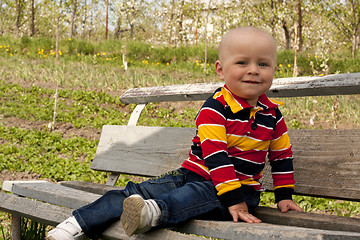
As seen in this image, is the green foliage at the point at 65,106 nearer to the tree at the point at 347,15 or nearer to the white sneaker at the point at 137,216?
the white sneaker at the point at 137,216

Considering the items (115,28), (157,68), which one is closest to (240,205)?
(157,68)

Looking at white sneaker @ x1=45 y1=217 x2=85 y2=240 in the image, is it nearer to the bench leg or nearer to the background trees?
the bench leg

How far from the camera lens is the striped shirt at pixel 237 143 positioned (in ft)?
5.70

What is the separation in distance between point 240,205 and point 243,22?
13.6 meters

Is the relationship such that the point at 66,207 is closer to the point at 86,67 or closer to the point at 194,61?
the point at 86,67

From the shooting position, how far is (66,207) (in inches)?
73.9

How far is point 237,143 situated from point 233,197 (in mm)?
256

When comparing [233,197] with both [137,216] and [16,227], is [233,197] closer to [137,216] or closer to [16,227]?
[137,216]

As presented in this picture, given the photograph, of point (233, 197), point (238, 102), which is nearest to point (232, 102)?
point (238, 102)

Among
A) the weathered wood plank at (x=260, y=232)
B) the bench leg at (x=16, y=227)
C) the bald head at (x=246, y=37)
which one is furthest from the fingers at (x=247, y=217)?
the bench leg at (x=16, y=227)

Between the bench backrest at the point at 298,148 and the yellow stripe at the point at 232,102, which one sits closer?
the yellow stripe at the point at 232,102

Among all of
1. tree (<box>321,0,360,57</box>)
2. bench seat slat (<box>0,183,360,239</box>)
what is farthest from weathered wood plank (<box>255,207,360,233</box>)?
tree (<box>321,0,360,57</box>)

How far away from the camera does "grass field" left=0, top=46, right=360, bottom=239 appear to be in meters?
4.41

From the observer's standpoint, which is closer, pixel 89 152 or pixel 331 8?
pixel 89 152
